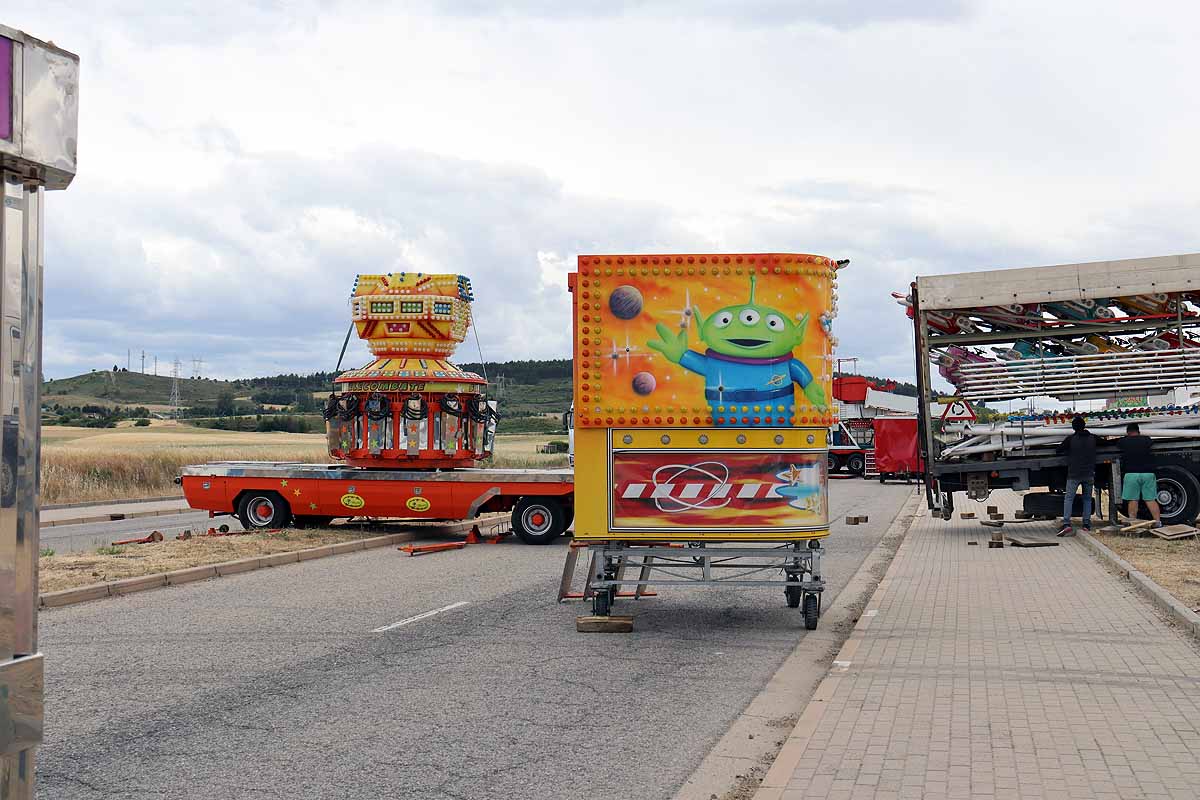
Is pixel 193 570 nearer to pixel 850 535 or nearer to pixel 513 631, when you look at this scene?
pixel 513 631

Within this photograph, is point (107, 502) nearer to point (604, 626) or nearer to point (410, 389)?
point (410, 389)

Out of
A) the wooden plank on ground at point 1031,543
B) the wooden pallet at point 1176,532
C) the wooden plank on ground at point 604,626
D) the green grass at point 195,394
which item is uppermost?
the green grass at point 195,394

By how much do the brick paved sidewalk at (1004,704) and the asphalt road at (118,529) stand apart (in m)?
13.5

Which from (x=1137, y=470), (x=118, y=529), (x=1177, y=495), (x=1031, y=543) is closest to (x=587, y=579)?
(x=1031, y=543)

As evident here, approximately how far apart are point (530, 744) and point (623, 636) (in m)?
3.84

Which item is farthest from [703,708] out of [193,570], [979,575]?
Answer: [193,570]

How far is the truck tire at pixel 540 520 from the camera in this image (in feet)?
61.6

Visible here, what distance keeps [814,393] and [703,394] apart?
98 cm

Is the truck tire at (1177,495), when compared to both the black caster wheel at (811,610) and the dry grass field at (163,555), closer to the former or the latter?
the black caster wheel at (811,610)

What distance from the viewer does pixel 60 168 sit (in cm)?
267

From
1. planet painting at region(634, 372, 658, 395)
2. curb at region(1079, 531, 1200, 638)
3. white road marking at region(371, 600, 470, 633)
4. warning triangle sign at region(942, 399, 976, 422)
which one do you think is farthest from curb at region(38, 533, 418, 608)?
curb at region(1079, 531, 1200, 638)

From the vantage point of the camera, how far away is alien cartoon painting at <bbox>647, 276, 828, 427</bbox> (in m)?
10.8

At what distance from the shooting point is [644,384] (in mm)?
10844

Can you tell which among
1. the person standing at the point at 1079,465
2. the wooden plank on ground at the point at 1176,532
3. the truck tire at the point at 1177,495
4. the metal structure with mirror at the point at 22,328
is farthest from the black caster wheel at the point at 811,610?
the truck tire at the point at 1177,495
